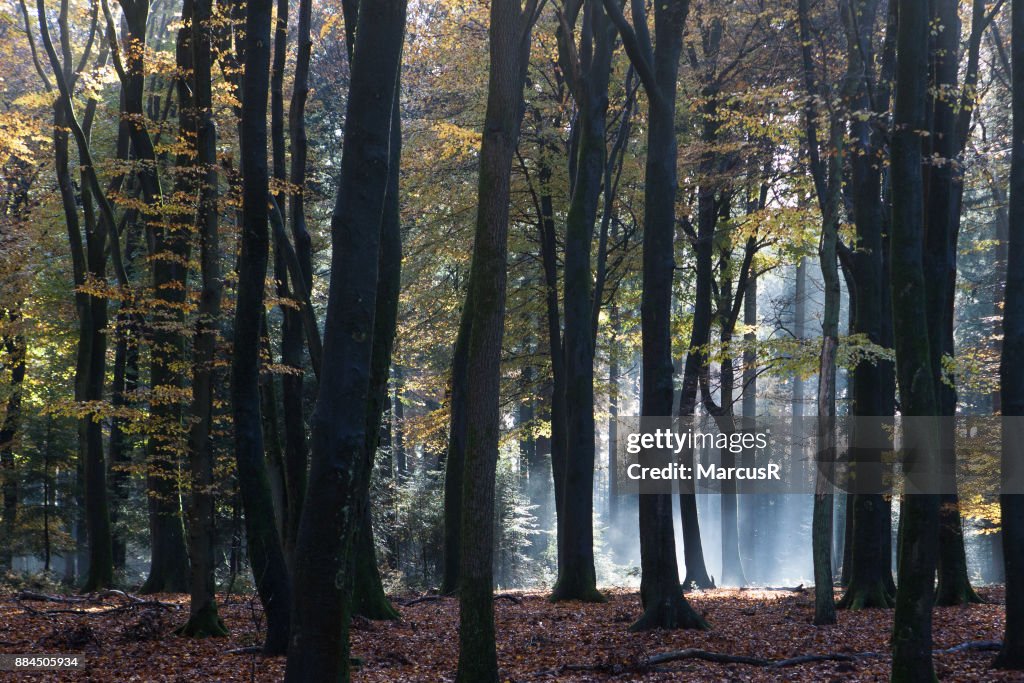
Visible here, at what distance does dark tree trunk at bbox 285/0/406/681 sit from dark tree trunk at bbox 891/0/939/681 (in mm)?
4274

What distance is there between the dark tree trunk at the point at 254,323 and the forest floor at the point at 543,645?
19.1 inches

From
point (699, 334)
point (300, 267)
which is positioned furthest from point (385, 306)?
point (699, 334)

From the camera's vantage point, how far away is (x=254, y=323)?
9.00 meters

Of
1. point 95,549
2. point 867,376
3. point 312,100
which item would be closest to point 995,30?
point 867,376

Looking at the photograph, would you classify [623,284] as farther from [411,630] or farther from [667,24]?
[411,630]

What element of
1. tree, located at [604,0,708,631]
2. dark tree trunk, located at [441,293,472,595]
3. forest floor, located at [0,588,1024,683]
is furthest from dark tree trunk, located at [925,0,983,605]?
dark tree trunk, located at [441,293,472,595]

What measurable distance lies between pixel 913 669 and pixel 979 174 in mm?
12695

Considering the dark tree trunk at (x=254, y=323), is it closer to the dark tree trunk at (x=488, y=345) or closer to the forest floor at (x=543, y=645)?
the forest floor at (x=543, y=645)

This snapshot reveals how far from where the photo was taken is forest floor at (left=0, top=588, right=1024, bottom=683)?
345 inches

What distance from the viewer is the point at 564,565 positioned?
15.6 meters

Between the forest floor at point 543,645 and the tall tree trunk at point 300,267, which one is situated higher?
the tall tree trunk at point 300,267

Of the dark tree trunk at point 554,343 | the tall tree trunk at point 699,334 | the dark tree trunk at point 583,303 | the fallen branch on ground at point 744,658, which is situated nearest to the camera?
the fallen branch on ground at point 744,658

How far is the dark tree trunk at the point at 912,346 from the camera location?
6934 mm

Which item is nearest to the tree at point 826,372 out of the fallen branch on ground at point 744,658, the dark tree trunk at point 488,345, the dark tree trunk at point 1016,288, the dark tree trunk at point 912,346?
the fallen branch on ground at point 744,658
